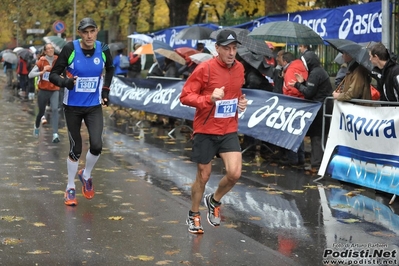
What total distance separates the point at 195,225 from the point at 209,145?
79 cm

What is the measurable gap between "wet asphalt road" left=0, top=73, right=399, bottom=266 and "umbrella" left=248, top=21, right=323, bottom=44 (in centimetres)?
206

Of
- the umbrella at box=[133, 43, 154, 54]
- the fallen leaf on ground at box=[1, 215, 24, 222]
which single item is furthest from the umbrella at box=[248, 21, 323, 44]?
the umbrella at box=[133, 43, 154, 54]

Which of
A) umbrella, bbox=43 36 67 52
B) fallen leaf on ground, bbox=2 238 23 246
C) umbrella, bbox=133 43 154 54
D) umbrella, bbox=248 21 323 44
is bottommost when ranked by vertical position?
fallen leaf on ground, bbox=2 238 23 246

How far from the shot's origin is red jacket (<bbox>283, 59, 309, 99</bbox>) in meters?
12.9

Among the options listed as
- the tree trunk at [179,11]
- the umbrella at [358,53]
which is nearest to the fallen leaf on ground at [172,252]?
the umbrella at [358,53]

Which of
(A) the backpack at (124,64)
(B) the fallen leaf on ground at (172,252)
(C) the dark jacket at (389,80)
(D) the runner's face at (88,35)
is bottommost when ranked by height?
(B) the fallen leaf on ground at (172,252)

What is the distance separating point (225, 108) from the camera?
7.85 meters

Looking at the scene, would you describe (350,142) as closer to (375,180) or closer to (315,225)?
(375,180)

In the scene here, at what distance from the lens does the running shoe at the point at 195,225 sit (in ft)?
25.6

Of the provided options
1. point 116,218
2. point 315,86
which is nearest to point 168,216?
point 116,218

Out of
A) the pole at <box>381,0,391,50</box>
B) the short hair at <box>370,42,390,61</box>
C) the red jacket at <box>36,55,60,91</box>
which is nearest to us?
the short hair at <box>370,42,390,61</box>

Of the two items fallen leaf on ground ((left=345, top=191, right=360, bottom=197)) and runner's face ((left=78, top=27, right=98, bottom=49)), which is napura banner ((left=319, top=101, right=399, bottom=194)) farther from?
runner's face ((left=78, top=27, right=98, bottom=49))

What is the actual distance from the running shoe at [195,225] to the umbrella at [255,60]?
6.62 meters

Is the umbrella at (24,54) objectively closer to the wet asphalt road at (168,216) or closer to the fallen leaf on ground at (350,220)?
the wet asphalt road at (168,216)
